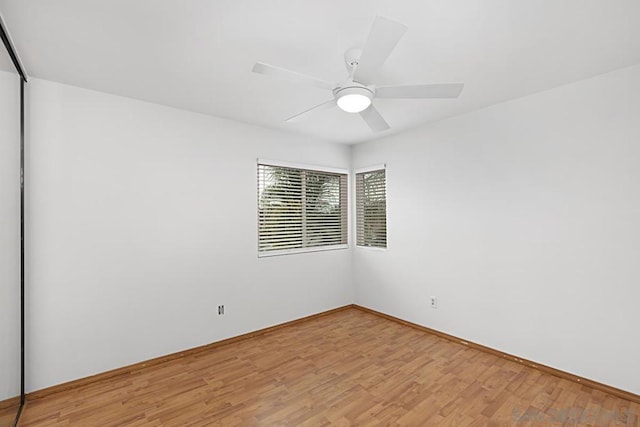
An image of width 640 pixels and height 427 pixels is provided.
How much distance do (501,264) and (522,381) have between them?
40.7 inches

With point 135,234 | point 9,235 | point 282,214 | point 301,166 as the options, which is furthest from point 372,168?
point 9,235

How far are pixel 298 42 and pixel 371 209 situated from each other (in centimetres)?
292

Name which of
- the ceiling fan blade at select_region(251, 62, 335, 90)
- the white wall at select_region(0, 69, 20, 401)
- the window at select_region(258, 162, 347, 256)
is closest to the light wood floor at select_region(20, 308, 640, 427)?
the white wall at select_region(0, 69, 20, 401)

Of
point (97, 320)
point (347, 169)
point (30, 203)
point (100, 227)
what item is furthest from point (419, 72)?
point (97, 320)

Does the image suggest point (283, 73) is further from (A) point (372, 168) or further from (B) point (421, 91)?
(A) point (372, 168)

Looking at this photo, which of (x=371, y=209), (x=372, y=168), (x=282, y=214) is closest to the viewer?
(x=282, y=214)

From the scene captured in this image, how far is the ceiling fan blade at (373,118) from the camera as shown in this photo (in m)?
2.26

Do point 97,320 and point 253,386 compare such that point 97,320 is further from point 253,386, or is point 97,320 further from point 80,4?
point 80,4

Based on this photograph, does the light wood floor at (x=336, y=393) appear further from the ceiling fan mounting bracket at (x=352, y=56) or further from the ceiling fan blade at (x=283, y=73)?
the ceiling fan mounting bracket at (x=352, y=56)

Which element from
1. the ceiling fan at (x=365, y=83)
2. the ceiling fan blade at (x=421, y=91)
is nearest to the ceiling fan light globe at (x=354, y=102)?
the ceiling fan at (x=365, y=83)

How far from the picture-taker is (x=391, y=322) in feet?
13.3

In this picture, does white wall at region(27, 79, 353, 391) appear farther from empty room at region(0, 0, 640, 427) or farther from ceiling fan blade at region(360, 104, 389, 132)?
ceiling fan blade at region(360, 104, 389, 132)

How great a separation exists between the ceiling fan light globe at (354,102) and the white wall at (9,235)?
206 cm

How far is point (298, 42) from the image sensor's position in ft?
6.45
